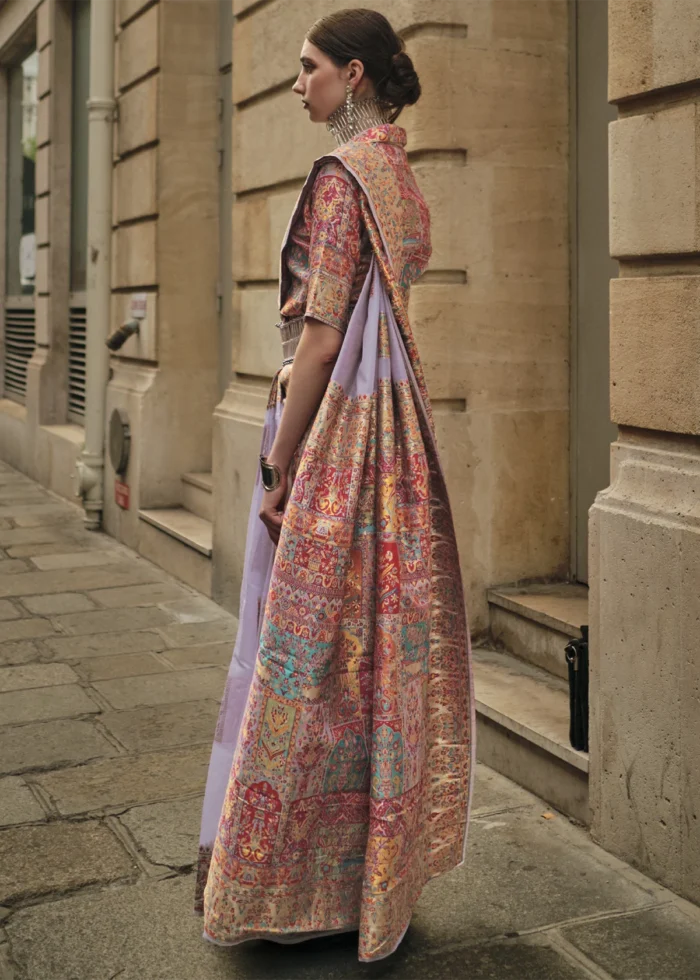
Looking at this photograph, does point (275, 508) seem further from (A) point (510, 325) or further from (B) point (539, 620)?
(A) point (510, 325)

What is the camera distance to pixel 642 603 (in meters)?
3.27

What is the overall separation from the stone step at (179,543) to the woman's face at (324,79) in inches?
161

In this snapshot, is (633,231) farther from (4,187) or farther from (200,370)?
(4,187)

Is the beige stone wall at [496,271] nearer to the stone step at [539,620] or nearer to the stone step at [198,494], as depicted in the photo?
the stone step at [539,620]

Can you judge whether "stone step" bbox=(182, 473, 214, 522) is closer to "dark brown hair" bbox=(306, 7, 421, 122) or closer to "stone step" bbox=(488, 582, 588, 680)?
"stone step" bbox=(488, 582, 588, 680)

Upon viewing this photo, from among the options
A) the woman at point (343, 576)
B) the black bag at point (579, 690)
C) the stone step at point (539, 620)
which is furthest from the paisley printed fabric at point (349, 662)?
the stone step at point (539, 620)

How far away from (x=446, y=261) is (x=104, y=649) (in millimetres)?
2318

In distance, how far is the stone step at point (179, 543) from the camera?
22.5 ft

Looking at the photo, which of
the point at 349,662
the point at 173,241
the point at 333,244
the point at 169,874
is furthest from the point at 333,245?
the point at 173,241

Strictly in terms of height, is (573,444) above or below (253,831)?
above

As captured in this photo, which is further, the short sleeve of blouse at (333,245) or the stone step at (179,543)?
the stone step at (179,543)

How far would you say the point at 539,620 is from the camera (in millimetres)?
4406

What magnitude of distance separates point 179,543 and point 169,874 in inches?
155

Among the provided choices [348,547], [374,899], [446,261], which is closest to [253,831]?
[374,899]
